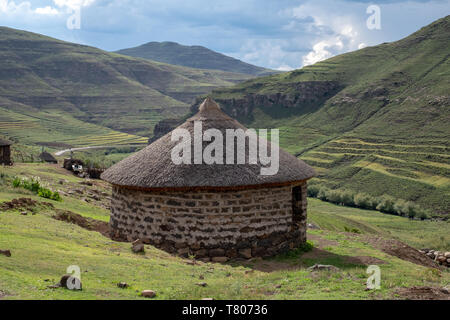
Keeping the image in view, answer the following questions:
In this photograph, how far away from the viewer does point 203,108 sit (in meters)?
14.7

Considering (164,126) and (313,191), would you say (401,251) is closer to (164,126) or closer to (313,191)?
(313,191)

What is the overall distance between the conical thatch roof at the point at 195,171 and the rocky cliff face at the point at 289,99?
105 metres

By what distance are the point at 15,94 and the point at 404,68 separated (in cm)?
12645

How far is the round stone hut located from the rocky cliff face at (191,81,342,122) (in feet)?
350

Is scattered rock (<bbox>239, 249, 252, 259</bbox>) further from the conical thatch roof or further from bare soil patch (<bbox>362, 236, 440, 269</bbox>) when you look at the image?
bare soil patch (<bbox>362, 236, 440, 269</bbox>)

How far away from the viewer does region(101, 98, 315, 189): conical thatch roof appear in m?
12.1

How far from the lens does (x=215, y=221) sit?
1220 centimetres

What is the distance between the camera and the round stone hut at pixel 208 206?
12.2m

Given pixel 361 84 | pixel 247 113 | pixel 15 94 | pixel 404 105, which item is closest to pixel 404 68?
pixel 361 84

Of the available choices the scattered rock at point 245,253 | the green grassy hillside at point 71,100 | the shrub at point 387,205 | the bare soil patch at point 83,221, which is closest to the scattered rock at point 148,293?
the scattered rock at point 245,253

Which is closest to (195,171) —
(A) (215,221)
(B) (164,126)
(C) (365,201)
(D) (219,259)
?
(A) (215,221)

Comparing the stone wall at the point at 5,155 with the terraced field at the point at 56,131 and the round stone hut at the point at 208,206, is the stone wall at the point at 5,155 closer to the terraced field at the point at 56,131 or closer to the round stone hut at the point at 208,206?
the round stone hut at the point at 208,206

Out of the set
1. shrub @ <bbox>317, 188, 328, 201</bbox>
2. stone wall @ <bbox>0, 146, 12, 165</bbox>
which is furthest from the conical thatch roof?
shrub @ <bbox>317, 188, 328, 201</bbox>
